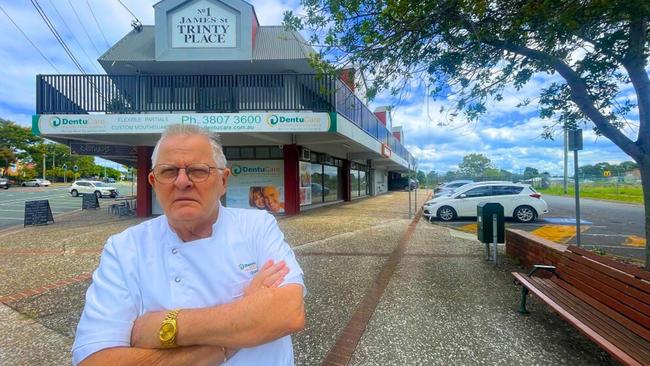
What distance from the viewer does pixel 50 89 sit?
34.2 feet

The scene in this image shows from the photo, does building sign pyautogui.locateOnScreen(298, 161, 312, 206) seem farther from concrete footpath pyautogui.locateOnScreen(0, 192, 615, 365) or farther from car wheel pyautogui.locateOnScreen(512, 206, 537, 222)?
car wheel pyautogui.locateOnScreen(512, 206, 537, 222)

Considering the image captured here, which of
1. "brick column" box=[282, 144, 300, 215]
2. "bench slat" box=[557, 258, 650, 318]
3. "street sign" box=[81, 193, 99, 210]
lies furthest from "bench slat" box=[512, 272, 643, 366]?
"street sign" box=[81, 193, 99, 210]

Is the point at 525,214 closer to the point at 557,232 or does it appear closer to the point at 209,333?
the point at 557,232

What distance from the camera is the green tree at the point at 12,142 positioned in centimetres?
5447

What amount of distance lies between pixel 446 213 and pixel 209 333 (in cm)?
1238

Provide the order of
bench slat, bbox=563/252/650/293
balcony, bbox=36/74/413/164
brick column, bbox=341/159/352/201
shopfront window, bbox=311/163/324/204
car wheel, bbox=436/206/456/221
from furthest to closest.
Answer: brick column, bbox=341/159/352/201 < shopfront window, bbox=311/163/324/204 < car wheel, bbox=436/206/456/221 < balcony, bbox=36/74/413/164 < bench slat, bbox=563/252/650/293

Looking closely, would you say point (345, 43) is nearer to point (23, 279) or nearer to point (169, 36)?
point (23, 279)

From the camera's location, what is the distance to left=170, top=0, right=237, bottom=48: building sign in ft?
41.9

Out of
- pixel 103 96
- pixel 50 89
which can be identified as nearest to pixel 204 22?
pixel 103 96

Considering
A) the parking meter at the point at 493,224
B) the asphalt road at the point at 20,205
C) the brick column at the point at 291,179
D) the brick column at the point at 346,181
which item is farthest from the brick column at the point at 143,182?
the parking meter at the point at 493,224

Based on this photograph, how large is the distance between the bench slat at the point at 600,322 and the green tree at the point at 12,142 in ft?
243

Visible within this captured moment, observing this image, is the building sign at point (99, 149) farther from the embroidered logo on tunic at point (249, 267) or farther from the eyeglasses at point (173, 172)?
the embroidered logo on tunic at point (249, 267)

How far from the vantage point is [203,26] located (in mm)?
12875

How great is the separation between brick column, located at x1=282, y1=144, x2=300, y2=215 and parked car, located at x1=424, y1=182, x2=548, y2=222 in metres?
5.20
